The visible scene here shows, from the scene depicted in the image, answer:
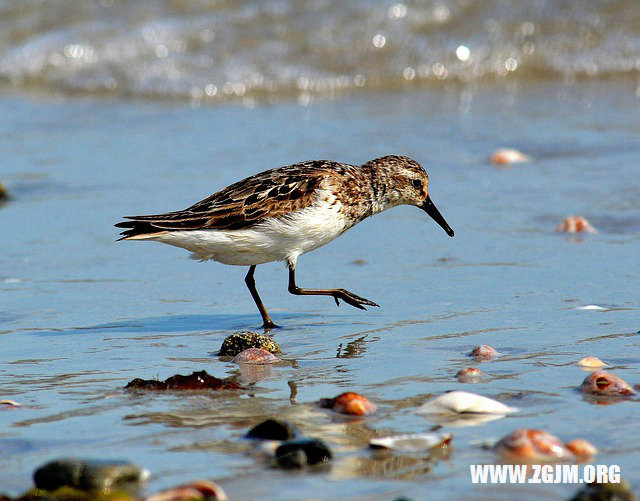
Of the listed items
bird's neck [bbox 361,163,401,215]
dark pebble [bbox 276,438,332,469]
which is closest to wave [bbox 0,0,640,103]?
bird's neck [bbox 361,163,401,215]

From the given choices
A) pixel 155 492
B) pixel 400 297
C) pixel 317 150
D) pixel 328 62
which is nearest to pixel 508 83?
pixel 328 62

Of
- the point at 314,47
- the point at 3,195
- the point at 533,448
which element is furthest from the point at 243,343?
the point at 314,47

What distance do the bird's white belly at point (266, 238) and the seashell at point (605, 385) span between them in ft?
7.07

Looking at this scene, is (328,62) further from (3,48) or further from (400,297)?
(400,297)

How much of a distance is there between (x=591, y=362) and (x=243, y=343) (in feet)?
5.20

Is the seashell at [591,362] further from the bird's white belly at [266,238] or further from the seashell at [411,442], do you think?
the bird's white belly at [266,238]

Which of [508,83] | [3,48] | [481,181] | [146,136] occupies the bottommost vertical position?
[481,181]

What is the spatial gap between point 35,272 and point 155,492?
363cm

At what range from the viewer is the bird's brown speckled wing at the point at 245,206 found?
571cm

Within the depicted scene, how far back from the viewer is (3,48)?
13602mm

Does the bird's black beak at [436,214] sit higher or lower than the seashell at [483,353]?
higher

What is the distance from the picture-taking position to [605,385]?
413 centimetres

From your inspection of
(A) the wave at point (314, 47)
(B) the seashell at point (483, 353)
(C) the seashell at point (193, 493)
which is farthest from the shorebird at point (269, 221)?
(A) the wave at point (314, 47)

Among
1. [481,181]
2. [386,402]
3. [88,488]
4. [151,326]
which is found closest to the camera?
[88,488]
